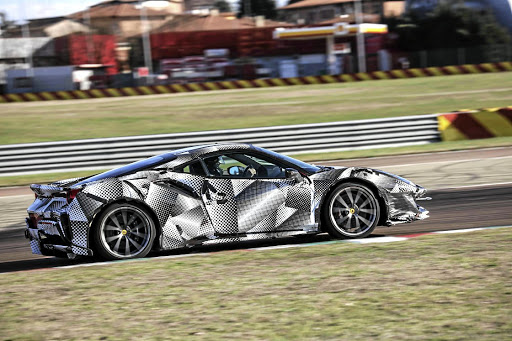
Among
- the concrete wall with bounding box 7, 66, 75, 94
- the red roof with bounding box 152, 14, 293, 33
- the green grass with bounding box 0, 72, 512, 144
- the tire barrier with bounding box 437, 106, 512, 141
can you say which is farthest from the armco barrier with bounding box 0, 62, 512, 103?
the red roof with bounding box 152, 14, 293, 33

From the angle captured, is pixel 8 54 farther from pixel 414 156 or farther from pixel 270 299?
pixel 270 299

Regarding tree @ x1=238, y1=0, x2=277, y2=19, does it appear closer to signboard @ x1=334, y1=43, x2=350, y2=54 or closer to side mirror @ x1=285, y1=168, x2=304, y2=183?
signboard @ x1=334, y1=43, x2=350, y2=54

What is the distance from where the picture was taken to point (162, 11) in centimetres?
7881

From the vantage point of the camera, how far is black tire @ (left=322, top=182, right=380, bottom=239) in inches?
292

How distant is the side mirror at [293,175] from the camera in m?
7.33

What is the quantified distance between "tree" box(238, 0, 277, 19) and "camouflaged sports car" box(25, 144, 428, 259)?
88.4 m

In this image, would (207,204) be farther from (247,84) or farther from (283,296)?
(247,84)

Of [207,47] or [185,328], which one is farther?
[207,47]

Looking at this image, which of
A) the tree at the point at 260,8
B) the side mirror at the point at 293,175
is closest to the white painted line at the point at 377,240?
the side mirror at the point at 293,175

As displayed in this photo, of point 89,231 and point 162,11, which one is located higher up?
point 162,11

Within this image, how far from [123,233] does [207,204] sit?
86cm

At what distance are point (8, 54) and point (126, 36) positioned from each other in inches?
406

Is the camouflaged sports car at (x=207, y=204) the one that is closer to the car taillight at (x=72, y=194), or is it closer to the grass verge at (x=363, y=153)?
the car taillight at (x=72, y=194)

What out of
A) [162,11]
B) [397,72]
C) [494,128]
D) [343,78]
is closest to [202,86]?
[343,78]
